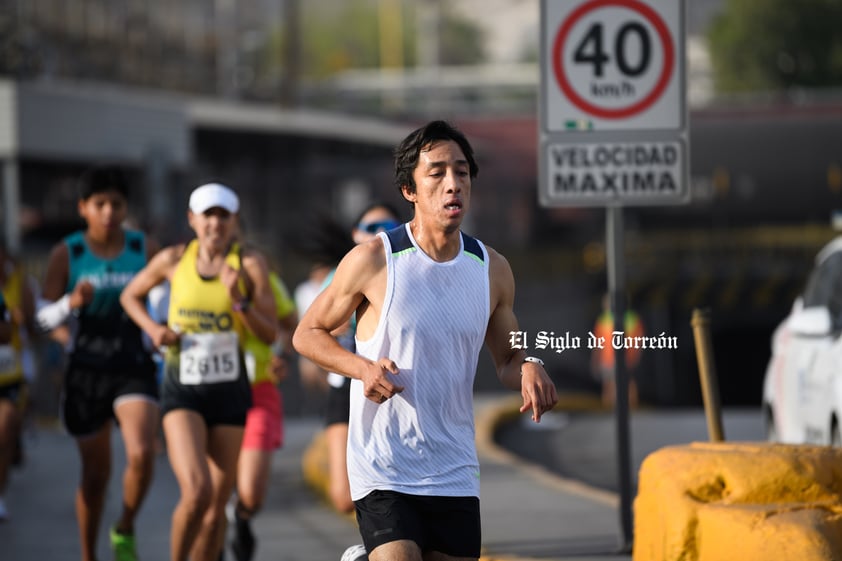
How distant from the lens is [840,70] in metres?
81.2

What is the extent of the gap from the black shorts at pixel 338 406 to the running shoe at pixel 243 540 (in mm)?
A: 662

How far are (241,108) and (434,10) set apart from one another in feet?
146

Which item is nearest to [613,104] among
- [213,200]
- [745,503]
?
[213,200]

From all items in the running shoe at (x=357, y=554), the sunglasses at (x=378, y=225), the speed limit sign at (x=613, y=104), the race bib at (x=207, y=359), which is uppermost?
the speed limit sign at (x=613, y=104)

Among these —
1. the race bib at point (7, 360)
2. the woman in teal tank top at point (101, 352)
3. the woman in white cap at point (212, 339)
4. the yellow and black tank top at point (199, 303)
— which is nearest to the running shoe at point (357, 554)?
the woman in white cap at point (212, 339)

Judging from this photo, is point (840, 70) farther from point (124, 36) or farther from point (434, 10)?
point (124, 36)

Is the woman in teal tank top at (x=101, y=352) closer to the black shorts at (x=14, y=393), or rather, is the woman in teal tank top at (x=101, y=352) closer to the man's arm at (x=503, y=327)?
the black shorts at (x=14, y=393)

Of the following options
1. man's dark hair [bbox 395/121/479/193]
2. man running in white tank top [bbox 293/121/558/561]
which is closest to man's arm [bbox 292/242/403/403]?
man running in white tank top [bbox 293/121/558/561]

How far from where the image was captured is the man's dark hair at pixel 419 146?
5.58 m

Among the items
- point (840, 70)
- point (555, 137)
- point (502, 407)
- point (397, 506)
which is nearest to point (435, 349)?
point (397, 506)

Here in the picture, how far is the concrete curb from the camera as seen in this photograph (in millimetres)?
12711

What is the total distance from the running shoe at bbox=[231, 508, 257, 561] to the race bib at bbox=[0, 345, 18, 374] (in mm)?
2528

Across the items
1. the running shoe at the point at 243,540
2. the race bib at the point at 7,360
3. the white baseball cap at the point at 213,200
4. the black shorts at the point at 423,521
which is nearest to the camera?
the black shorts at the point at 423,521

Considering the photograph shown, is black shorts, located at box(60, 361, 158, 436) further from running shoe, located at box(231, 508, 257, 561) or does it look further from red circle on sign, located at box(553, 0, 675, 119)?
red circle on sign, located at box(553, 0, 675, 119)
